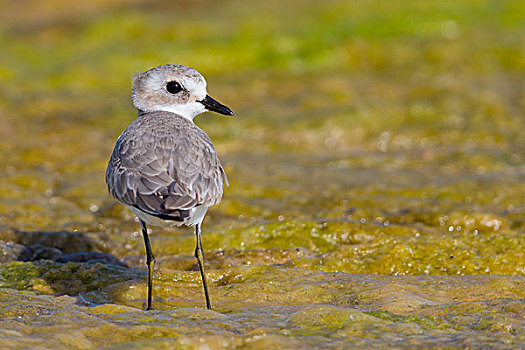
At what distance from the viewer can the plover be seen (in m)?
5.00

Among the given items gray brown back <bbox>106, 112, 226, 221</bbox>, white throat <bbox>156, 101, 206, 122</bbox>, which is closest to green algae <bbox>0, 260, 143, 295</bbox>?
gray brown back <bbox>106, 112, 226, 221</bbox>

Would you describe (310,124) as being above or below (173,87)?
above

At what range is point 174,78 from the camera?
20.4ft

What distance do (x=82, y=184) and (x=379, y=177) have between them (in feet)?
13.3

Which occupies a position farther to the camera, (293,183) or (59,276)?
(293,183)

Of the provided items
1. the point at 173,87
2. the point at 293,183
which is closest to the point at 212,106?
the point at 173,87

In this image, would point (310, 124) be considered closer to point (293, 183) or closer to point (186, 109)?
point (293, 183)

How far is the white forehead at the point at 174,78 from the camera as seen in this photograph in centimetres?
621

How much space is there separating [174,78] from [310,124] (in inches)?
250

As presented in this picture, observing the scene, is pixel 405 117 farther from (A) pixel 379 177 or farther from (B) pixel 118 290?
(B) pixel 118 290

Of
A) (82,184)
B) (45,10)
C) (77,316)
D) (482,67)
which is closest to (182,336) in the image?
(77,316)

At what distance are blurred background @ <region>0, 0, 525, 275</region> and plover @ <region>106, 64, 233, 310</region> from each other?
3.76ft

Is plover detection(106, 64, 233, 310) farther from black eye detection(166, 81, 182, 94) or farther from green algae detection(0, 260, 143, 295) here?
green algae detection(0, 260, 143, 295)

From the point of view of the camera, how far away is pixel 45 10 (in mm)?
24406
